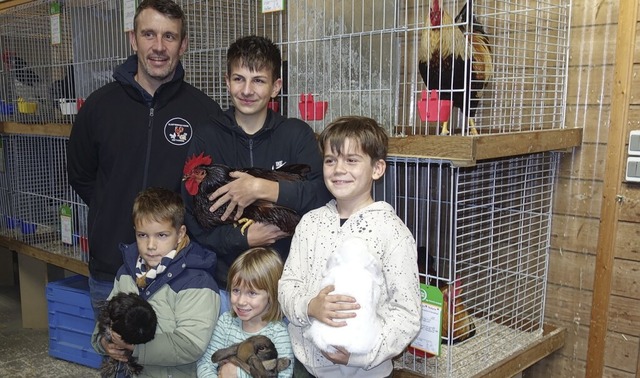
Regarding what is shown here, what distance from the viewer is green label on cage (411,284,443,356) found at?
1659 mm

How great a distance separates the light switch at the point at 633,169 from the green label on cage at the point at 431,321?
799 millimetres

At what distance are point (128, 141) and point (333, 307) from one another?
100cm

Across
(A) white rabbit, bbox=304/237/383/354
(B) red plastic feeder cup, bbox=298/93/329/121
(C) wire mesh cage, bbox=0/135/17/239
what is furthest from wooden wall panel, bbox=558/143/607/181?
(C) wire mesh cage, bbox=0/135/17/239

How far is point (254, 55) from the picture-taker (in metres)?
1.59

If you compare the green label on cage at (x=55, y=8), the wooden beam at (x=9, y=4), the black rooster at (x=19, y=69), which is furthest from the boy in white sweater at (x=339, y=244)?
the black rooster at (x=19, y=69)

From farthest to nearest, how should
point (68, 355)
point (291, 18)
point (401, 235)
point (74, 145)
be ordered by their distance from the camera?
point (68, 355) → point (291, 18) → point (74, 145) → point (401, 235)

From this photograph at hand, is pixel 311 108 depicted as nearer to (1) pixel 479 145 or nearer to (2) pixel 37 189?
(1) pixel 479 145

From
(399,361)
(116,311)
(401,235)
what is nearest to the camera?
(401,235)

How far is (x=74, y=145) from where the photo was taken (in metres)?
2.01

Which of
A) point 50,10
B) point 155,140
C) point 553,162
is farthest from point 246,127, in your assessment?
point 50,10

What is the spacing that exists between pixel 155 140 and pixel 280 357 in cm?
82

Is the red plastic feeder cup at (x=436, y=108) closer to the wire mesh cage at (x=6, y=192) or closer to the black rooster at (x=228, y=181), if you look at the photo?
the black rooster at (x=228, y=181)

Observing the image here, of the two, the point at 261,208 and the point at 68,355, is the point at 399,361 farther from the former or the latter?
the point at 68,355

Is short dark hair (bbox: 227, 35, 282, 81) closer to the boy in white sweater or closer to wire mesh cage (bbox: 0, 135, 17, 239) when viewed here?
the boy in white sweater
